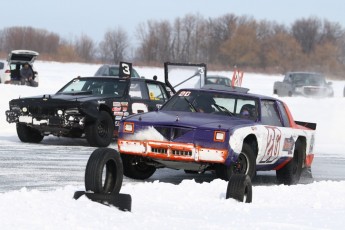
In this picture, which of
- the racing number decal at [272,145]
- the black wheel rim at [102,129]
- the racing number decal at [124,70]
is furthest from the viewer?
the racing number decal at [124,70]

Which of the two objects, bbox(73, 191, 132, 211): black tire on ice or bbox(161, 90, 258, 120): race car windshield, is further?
bbox(161, 90, 258, 120): race car windshield

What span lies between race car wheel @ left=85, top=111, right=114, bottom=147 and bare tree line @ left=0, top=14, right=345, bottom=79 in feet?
188

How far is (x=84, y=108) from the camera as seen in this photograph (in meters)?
15.4

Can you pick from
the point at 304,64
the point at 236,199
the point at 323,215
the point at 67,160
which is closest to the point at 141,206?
the point at 236,199

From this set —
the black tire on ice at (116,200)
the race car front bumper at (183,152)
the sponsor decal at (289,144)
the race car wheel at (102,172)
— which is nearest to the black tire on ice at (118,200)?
the black tire on ice at (116,200)

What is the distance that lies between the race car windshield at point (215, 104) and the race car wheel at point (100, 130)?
3.76 metres

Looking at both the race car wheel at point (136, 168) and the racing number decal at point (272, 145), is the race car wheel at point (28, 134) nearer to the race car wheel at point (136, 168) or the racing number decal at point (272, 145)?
the race car wheel at point (136, 168)

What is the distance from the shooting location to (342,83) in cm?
6406

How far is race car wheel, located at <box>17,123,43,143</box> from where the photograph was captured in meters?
16.2

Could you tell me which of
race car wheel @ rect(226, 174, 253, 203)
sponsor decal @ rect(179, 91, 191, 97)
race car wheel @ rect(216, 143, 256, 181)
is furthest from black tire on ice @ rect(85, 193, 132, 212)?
sponsor decal @ rect(179, 91, 191, 97)

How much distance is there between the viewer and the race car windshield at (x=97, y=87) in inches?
649

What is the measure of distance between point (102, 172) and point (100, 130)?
25.7 ft

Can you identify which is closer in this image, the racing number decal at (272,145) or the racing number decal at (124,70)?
the racing number decal at (272,145)

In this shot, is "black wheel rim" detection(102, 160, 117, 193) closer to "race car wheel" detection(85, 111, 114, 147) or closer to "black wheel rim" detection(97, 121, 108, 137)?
"race car wheel" detection(85, 111, 114, 147)
